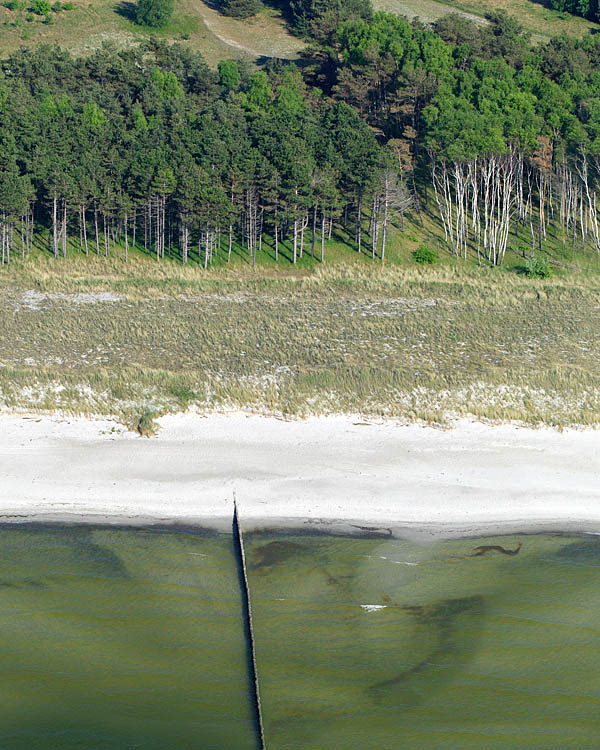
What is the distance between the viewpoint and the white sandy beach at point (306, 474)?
2523 centimetres

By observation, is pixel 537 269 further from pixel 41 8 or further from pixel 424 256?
pixel 41 8

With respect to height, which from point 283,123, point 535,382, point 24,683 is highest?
point 283,123

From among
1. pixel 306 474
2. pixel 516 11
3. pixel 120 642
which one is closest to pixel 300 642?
pixel 120 642

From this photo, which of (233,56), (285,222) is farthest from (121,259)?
(233,56)

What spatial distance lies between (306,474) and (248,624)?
24.4 feet

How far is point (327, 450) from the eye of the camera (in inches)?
1152

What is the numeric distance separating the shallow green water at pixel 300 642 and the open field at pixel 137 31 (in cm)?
8504

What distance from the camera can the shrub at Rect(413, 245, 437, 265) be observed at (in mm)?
60656

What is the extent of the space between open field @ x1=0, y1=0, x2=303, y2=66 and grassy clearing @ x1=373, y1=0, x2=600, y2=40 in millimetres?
18773

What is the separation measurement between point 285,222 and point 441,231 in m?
14.7

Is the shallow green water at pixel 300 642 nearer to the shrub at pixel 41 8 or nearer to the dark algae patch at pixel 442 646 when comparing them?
the dark algae patch at pixel 442 646

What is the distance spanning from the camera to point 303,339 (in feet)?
136

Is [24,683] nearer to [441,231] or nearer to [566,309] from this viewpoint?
[566,309]

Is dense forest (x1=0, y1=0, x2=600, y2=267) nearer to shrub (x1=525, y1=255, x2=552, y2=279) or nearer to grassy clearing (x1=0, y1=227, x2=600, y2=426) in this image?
shrub (x1=525, y1=255, x2=552, y2=279)
